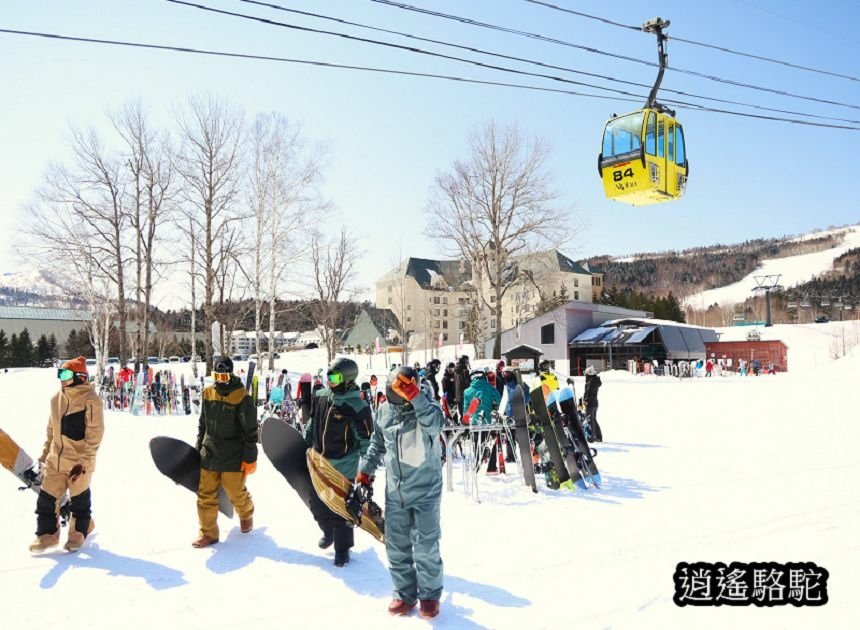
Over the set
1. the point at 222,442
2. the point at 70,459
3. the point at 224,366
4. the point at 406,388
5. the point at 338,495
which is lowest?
the point at 338,495

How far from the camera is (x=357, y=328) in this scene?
79500 mm

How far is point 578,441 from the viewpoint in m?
8.21

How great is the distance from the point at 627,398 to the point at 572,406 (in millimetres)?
13844

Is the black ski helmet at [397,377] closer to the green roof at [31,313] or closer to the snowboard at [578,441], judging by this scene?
the snowboard at [578,441]

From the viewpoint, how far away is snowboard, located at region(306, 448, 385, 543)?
464 centimetres

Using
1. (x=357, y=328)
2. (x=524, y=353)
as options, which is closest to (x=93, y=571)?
(x=524, y=353)

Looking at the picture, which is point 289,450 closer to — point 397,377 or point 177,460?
point 177,460

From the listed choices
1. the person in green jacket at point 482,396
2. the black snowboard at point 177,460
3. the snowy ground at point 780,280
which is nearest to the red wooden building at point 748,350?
the person in green jacket at point 482,396

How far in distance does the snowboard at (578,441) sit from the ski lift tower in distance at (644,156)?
4571mm

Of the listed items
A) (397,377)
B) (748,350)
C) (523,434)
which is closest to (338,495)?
(397,377)

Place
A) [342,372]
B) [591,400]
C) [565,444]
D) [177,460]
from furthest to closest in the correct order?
[591,400]
[565,444]
[177,460]
[342,372]

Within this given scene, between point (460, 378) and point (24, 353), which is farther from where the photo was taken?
point (24, 353)

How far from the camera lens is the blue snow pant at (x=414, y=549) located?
12.9ft

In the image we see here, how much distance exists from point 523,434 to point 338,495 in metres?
3.70
